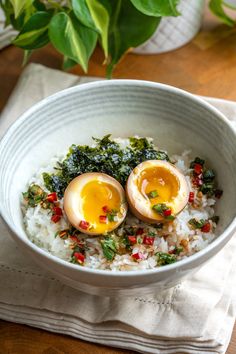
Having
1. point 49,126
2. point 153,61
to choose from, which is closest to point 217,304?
point 49,126

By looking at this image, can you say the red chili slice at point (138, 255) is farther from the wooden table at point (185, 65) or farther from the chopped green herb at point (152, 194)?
the wooden table at point (185, 65)

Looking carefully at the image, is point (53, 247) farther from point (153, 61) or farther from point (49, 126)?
point (153, 61)

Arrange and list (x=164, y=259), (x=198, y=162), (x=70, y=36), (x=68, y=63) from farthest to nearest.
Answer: (x=68, y=63) < (x=70, y=36) < (x=198, y=162) < (x=164, y=259)

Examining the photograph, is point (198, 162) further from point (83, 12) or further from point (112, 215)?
point (83, 12)

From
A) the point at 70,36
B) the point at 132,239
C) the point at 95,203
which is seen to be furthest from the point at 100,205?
the point at 70,36

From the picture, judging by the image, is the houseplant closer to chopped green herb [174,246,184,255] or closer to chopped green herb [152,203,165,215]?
chopped green herb [152,203,165,215]

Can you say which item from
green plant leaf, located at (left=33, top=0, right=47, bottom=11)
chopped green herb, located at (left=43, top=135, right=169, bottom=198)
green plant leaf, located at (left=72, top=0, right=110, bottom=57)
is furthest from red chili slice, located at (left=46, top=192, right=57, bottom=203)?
green plant leaf, located at (left=33, top=0, right=47, bottom=11)

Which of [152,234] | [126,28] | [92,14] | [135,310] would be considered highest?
[92,14]
